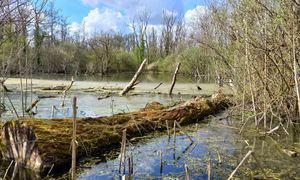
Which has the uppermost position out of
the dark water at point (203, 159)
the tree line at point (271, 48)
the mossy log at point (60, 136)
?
the tree line at point (271, 48)

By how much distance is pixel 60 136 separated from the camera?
248 inches

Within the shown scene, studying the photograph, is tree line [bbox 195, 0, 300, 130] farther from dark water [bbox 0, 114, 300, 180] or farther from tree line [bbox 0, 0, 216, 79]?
tree line [bbox 0, 0, 216, 79]

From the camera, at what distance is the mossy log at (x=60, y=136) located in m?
5.77

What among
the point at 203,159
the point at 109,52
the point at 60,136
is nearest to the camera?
the point at 60,136

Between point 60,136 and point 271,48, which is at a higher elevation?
point 271,48

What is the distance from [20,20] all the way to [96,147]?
12.0ft

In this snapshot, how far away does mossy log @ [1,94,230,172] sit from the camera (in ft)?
18.9

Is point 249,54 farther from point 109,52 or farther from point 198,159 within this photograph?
point 109,52

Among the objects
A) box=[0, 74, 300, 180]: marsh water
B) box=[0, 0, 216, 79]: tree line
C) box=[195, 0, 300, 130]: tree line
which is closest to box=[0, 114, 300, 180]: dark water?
box=[0, 74, 300, 180]: marsh water

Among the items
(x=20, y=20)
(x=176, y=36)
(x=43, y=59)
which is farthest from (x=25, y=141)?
(x=176, y=36)

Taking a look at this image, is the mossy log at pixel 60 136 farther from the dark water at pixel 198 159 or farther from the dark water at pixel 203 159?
the dark water at pixel 203 159

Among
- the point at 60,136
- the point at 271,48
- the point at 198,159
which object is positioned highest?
the point at 271,48

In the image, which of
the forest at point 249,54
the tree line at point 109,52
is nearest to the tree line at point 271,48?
the forest at point 249,54

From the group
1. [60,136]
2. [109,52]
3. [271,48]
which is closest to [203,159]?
[60,136]
